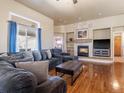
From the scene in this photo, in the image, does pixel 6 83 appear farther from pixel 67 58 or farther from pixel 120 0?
pixel 120 0

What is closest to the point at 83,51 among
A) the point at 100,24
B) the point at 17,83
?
the point at 100,24

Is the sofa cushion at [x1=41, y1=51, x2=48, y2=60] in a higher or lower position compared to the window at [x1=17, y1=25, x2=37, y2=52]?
lower

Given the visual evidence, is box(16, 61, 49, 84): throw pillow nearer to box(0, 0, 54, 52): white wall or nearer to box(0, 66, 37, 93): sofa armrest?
box(0, 66, 37, 93): sofa armrest

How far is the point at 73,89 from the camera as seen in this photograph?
2.67m

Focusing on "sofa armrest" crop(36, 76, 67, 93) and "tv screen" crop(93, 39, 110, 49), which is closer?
"sofa armrest" crop(36, 76, 67, 93)

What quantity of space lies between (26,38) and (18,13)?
53.7 inches

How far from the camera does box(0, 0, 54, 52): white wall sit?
12.6 ft

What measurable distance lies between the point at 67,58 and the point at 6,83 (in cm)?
480

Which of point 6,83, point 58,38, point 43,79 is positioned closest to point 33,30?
point 58,38

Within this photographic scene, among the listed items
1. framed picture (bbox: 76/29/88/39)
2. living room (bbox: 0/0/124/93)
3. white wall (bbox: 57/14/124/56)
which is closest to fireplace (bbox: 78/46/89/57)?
living room (bbox: 0/0/124/93)

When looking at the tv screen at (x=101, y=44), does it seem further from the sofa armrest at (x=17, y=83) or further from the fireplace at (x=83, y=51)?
the sofa armrest at (x=17, y=83)

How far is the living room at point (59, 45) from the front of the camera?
4.76 feet

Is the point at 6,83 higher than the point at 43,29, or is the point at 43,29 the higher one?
the point at 43,29

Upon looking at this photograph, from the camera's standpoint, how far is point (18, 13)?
4.56m
